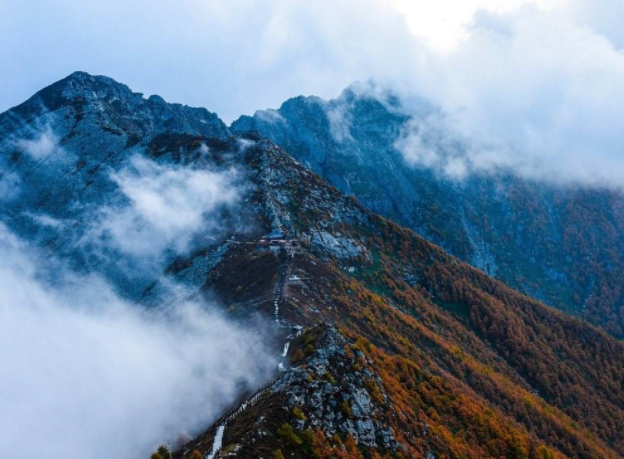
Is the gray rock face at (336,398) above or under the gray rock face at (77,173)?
under

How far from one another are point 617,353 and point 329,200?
3946 inches

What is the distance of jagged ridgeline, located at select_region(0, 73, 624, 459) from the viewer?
4591 centimetres

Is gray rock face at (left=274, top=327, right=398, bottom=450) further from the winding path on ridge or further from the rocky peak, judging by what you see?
the rocky peak

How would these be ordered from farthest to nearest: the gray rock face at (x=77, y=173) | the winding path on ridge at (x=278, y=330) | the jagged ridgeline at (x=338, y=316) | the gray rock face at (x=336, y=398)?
the gray rock face at (x=77, y=173), the jagged ridgeline at (x=338, y=316), the gray rock face at (x=336, y=398), the winding path on ridge at (x=278, y=330)

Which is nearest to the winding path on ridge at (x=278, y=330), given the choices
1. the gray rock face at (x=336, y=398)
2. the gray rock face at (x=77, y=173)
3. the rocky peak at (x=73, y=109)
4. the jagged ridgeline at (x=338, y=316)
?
the jagged ridgeline at (x=338, y=316)

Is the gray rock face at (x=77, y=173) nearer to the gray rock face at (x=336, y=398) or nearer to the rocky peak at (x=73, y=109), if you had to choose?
the rocky peak at (x=73, y=109)

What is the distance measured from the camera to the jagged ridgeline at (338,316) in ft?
151

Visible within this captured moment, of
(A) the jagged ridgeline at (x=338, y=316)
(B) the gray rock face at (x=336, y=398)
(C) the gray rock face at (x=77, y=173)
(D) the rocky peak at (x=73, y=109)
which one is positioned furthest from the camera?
(D) the rocky peak at (x=73, y=109)

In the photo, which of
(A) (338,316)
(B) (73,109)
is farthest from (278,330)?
(B) (73,109)

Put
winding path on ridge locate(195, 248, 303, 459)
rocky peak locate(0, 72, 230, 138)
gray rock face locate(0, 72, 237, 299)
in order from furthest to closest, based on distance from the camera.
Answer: rocky peak locate(0, 72, 230, 138) < gray rock face locate(0, 72, 237, 299) < winding path on ridge locate(195, 248, 303, 459)

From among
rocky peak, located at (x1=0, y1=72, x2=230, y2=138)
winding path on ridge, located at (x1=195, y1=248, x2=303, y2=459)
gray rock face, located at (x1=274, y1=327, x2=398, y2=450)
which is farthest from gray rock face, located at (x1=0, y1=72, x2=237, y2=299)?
gray rock face, located at (x1=274, y1=327, x2=398, y2=450)

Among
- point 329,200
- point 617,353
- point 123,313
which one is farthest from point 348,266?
point 617,353

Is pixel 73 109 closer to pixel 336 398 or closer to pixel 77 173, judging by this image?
pixel 77 173

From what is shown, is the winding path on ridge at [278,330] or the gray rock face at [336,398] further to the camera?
the gray rock face at [336,398]
